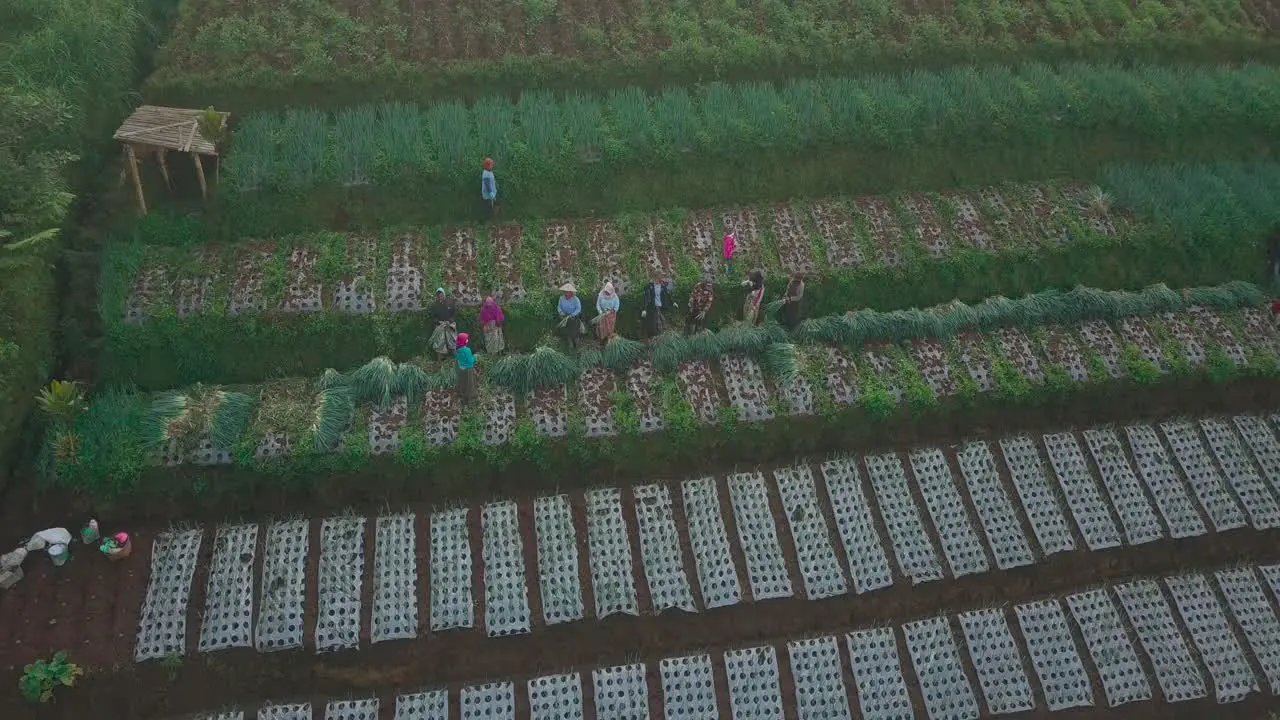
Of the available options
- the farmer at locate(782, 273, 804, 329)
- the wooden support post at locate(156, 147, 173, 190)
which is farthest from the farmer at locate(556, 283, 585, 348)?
the wooden support post at locate(156, 147, 173, 190)

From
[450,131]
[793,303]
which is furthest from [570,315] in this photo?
[450,131]

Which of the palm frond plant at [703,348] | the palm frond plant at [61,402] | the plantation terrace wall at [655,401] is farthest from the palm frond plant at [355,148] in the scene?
the palm frond plant at [703,348]

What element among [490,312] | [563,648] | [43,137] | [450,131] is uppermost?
[43,137]

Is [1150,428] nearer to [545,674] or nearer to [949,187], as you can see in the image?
[949,187]

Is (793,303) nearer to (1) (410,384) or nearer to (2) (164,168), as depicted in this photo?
(1) (410,384)

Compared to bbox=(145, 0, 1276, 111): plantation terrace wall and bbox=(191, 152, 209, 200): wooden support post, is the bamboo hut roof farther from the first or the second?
bbox=(145, 0, 1276, 111): plantation terrace wall

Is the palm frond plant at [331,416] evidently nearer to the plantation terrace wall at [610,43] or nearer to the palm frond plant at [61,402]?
the palm frond plant at [61,402]
